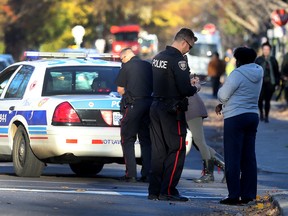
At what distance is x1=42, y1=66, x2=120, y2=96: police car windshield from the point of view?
1375 cm

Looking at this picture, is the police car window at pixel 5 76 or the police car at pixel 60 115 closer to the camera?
the police car at pixel 60 115

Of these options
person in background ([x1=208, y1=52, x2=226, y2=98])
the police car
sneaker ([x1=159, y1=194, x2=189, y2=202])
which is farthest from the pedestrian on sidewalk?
person in background ([x1=208, y1=52, x2=226, y2=98])

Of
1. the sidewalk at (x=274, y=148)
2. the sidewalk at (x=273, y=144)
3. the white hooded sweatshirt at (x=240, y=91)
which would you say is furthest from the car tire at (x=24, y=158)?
the sidewalk at (x=274, y=148)

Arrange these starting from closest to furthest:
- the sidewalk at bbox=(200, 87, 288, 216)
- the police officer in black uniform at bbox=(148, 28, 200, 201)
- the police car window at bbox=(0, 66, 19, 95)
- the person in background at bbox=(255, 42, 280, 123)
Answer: the police officer in black uniform at bbox=(148, 28, 200, 201) → the police car window at bbox=(0, 66, 19, 95) → the sidewalk at bbox=(200, 87, 288, 216) → the person in background at bbox=(255, 42, 280, 123)

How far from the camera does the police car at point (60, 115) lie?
13.1 meters

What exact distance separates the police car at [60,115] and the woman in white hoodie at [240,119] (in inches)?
98.2

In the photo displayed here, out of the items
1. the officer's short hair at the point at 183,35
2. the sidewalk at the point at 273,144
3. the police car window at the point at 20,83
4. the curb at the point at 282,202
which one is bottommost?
the sidewalk at the point at 273,144

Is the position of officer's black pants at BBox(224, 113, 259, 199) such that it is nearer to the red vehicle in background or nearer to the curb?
the curb

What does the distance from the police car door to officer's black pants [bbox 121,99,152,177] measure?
1.53 m

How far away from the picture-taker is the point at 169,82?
1094 cm

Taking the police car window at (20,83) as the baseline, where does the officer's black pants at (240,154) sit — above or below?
below

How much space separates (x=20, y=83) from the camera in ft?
46.9

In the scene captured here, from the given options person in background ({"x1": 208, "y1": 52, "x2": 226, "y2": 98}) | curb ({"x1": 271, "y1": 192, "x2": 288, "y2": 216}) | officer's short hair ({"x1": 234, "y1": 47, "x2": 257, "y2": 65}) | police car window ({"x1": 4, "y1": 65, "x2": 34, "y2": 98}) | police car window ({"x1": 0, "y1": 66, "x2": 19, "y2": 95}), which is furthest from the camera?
person in background ({"x1": 208, "y1": 52, "x2": 226, "y2": 98})

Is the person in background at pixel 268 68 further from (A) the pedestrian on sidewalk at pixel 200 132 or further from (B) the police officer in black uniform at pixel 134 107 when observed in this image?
(B) the police officer in black uniform at pixel 134 107
